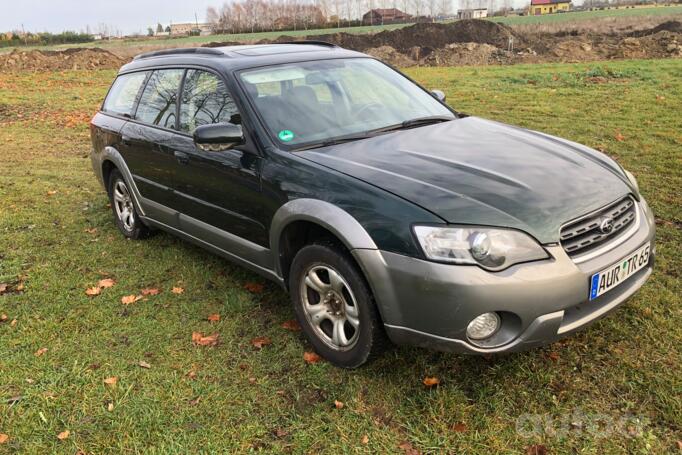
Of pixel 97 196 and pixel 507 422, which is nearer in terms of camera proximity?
pixel 507 422

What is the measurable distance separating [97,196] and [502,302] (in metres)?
6.03

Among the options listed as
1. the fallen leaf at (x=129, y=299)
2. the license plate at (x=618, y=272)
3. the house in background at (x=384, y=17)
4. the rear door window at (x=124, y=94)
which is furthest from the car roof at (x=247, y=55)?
the house in background at (x=384, y=17)

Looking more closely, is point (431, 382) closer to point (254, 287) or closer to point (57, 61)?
point (254, 287)

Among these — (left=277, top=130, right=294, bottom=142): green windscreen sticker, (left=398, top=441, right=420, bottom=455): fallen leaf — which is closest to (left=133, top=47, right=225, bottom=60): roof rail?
(left=277, top=130, right=294, bottom=142): green windscreen sticker

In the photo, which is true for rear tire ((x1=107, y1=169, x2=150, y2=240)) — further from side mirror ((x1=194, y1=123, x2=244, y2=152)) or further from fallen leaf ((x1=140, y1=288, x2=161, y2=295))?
side mirror ((x1=194, y1=123, x2=244, y2=152))

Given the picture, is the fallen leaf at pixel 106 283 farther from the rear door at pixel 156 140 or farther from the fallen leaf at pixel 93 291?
the rear door at pixel 156 140

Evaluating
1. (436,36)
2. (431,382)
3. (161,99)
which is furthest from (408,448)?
(436,36)

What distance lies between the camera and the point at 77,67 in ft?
88.9

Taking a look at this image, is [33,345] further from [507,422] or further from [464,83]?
[464,83]

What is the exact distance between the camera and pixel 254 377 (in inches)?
129

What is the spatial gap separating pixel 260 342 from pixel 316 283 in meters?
0.69

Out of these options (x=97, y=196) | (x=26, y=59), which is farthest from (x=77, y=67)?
(x=97, y=196)

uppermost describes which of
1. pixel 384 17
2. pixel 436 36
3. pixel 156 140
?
pixel 384 17

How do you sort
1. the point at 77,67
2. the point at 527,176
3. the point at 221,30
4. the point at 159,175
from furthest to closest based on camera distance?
the point at 221,30 → the point at 77,67 → the point at 159,175 → the point at 527,176
